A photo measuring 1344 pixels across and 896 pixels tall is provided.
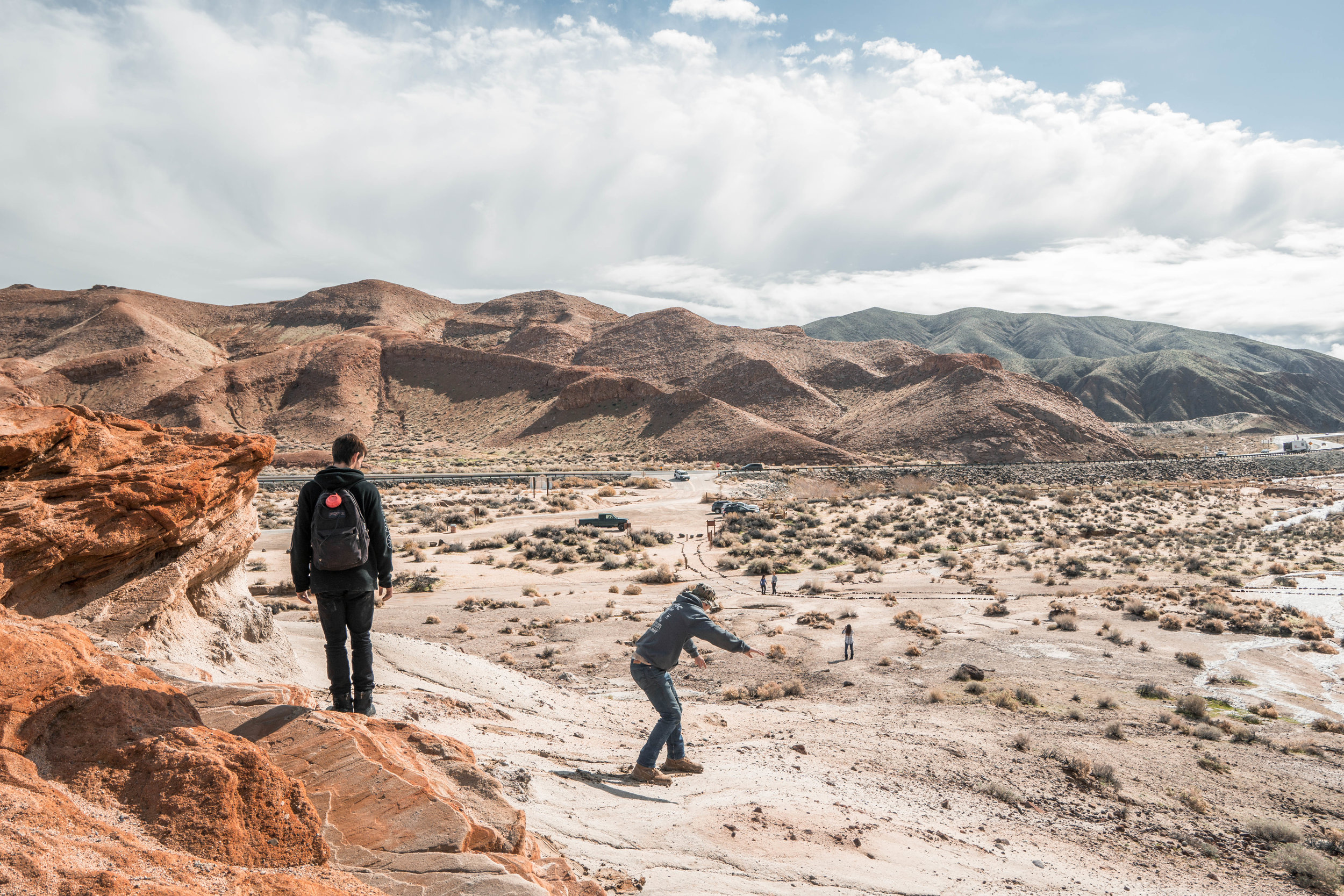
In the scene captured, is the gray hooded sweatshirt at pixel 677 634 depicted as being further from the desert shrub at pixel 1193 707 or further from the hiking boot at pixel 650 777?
the desert shrub at pixel 1193 707

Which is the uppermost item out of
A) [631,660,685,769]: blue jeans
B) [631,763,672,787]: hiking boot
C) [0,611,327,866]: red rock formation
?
[0,611,327,866]: red rock formation

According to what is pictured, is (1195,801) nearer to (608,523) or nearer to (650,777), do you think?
(650,777)

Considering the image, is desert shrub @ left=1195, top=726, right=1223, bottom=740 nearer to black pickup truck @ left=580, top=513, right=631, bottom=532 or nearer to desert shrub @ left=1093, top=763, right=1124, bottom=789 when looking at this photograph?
desert shrub @ left=1093, top=763, right=1124, bottom=789

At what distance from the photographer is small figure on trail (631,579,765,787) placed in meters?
5.93

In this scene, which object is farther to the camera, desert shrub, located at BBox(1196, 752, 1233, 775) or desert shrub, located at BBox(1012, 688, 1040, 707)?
desert shrub, located at BBox(1012, 688, 1040, 707)

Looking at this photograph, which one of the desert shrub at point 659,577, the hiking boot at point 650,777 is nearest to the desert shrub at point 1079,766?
the hiking boot at point 650,777

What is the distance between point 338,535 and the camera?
14.3ft

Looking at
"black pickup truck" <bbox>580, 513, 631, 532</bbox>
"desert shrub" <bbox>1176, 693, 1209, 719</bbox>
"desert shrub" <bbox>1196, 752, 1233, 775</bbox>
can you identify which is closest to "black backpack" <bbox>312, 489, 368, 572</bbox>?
"desert shrub" <bbox>1196, 752, 1233, 775</bbox>

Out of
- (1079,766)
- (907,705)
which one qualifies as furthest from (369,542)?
(907,705)

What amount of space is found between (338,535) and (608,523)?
27.4m

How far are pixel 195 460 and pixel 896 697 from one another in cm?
946

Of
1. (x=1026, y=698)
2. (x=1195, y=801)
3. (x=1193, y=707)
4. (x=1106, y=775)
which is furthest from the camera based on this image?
(x=1026, y=698)

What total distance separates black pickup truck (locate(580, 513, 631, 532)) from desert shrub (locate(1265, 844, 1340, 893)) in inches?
1007

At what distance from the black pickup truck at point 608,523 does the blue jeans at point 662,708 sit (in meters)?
24.8
